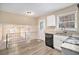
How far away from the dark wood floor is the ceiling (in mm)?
601

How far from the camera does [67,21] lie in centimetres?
175

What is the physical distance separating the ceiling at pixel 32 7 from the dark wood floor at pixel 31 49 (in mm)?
601

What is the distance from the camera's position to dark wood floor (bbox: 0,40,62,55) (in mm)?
1742

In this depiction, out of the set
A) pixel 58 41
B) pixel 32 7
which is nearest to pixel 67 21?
pixel 58 41

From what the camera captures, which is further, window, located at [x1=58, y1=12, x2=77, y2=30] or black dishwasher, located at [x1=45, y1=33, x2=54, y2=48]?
black dishwasher, located at [x1=45, y1=33, x2=54, y2=48]

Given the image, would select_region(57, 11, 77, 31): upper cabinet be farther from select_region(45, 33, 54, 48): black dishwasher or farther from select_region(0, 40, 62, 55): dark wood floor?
select_region(0, 40, 62, 55): dark wood floor

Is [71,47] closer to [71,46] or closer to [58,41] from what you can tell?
[71,46]


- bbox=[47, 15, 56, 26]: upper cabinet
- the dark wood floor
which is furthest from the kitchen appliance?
bbox=[47, 15, 56, 26]: upper cabinet

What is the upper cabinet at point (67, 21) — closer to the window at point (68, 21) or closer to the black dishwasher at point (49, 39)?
the window at point (68, 21)

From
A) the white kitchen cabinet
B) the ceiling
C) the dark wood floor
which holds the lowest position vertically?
the dark wood floor

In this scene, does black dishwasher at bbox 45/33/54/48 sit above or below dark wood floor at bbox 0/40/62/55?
above

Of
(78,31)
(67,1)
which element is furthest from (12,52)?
(67,1)
